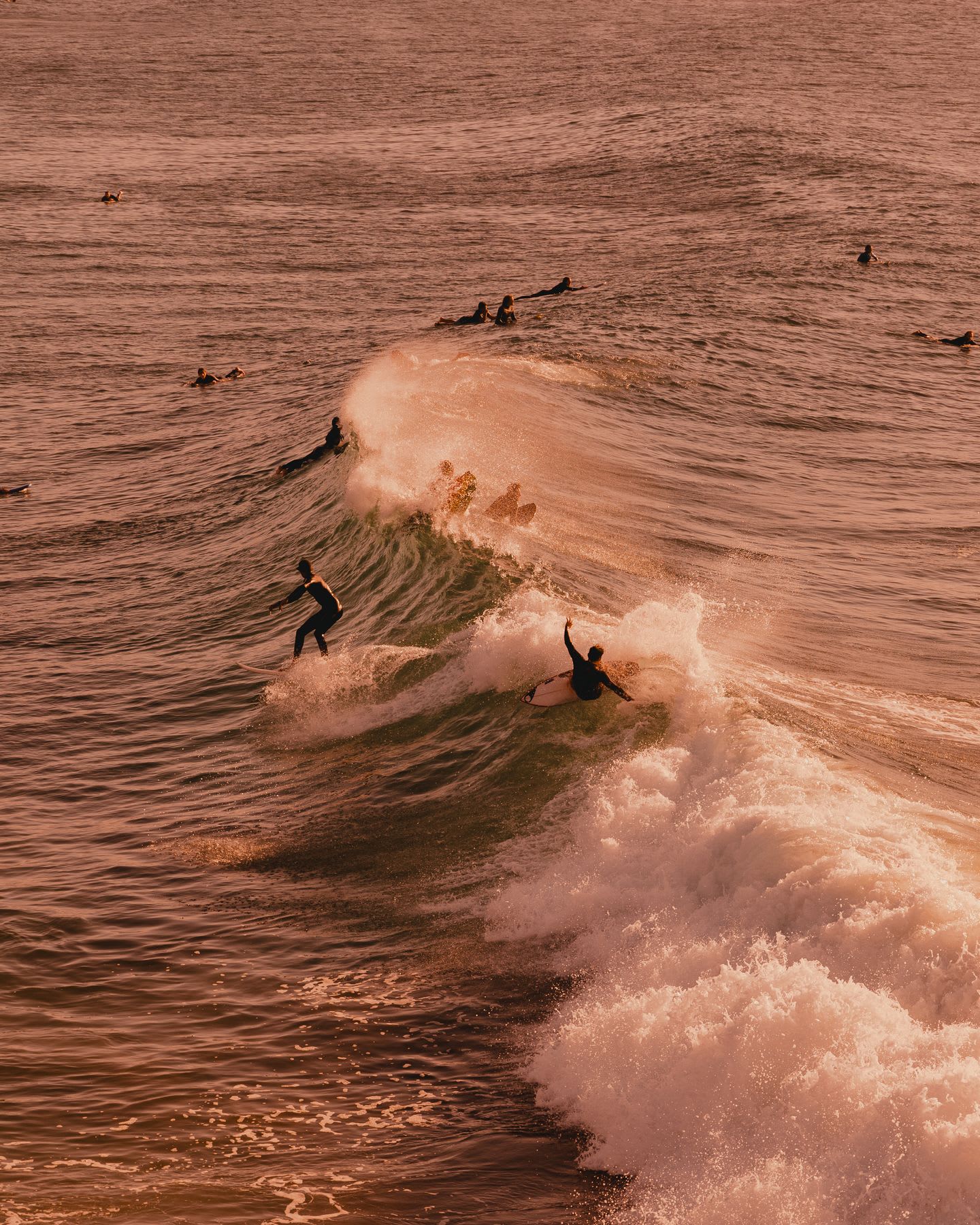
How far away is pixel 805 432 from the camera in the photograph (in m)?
34.1

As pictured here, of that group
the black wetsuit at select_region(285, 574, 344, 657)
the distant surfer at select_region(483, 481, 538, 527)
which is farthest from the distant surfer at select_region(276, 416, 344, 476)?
the black wetsuit at select_region(285, 574, 344, 657)

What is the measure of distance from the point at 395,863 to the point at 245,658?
7.34m

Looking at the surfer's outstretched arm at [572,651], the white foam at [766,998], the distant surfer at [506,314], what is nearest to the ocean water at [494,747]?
the white foam at [766,998]

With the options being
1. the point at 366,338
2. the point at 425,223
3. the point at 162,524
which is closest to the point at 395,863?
the point at 162,524

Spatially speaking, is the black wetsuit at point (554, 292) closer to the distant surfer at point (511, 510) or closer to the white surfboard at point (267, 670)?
the distant surfer at point (511, 510)

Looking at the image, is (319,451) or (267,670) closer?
(267,670)

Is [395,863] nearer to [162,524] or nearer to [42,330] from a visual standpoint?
[162,524]

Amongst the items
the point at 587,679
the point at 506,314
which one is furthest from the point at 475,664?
the point at 506,314

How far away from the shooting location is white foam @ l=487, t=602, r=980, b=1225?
363 inches

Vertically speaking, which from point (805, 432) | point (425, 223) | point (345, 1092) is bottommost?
point (345, 1092)

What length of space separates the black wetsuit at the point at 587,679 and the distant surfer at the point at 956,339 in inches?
1236

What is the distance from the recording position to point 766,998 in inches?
411

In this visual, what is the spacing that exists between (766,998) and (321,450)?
20.6m

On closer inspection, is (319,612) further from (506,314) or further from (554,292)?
(554,292)
